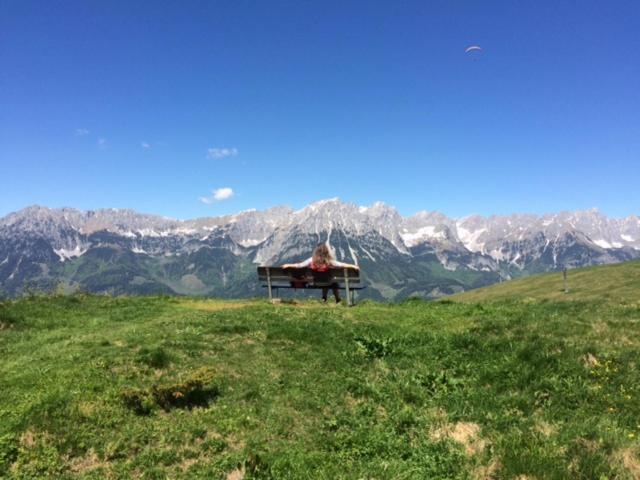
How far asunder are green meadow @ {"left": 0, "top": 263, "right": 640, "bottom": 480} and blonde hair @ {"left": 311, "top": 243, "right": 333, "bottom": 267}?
9.38m

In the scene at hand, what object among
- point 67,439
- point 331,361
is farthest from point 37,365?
point 331,361

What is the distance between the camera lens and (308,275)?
100 ft

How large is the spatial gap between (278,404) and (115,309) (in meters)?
18.6

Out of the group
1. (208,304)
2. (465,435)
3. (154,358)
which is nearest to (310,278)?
(208,304)

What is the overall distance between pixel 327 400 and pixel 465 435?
4.09 meters

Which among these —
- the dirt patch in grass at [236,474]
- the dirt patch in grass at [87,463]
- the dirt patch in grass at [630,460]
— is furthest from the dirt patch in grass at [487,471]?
the dirt patch in grass at [87,463]

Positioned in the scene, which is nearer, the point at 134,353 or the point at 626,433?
the point at 626,433

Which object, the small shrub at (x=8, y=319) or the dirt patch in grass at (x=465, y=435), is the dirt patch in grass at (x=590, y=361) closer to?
the dirt patch in grass at (x=465, y=435)

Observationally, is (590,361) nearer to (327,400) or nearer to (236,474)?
(327,400)

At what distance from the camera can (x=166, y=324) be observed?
20.7 metres

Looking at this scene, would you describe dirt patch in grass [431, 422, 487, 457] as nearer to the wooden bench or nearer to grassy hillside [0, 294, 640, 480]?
grassy hillside [0, 294, 640, 480]

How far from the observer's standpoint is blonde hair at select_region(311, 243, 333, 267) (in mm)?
30172

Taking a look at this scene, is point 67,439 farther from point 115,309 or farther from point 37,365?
point 115,309

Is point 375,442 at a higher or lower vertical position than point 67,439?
lower
